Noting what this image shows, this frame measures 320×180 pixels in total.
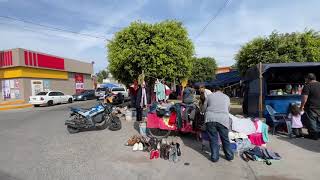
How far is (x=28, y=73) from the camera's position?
3572cm

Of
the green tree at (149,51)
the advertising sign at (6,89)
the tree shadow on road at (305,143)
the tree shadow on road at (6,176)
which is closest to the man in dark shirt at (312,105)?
the tree shadow on road at (305,143)

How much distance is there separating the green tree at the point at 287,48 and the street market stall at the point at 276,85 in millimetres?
11966

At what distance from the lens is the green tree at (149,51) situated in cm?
1891

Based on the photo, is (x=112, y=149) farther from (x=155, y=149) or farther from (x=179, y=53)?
(x=179, y=53)

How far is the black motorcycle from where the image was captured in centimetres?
1184

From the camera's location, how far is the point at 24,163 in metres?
7.55

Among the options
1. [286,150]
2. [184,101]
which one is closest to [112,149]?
[184,101]

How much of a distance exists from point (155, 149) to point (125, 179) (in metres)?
2.05

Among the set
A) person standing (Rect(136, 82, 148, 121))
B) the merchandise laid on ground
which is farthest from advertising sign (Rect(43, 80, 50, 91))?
the merchandise laid on ground

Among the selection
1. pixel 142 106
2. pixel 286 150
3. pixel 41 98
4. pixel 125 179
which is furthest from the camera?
pixel 41 98

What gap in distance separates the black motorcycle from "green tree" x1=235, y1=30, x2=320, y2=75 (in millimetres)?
16104

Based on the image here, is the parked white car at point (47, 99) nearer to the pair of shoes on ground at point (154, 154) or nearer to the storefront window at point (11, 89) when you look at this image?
the storefront window at point (11, 89)

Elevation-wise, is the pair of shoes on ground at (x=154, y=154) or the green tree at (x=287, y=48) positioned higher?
the green tree at (x=287, y=48)

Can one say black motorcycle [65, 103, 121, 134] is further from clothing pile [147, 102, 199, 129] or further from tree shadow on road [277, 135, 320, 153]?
tree shadow on road [277, 135, 320, 153]
